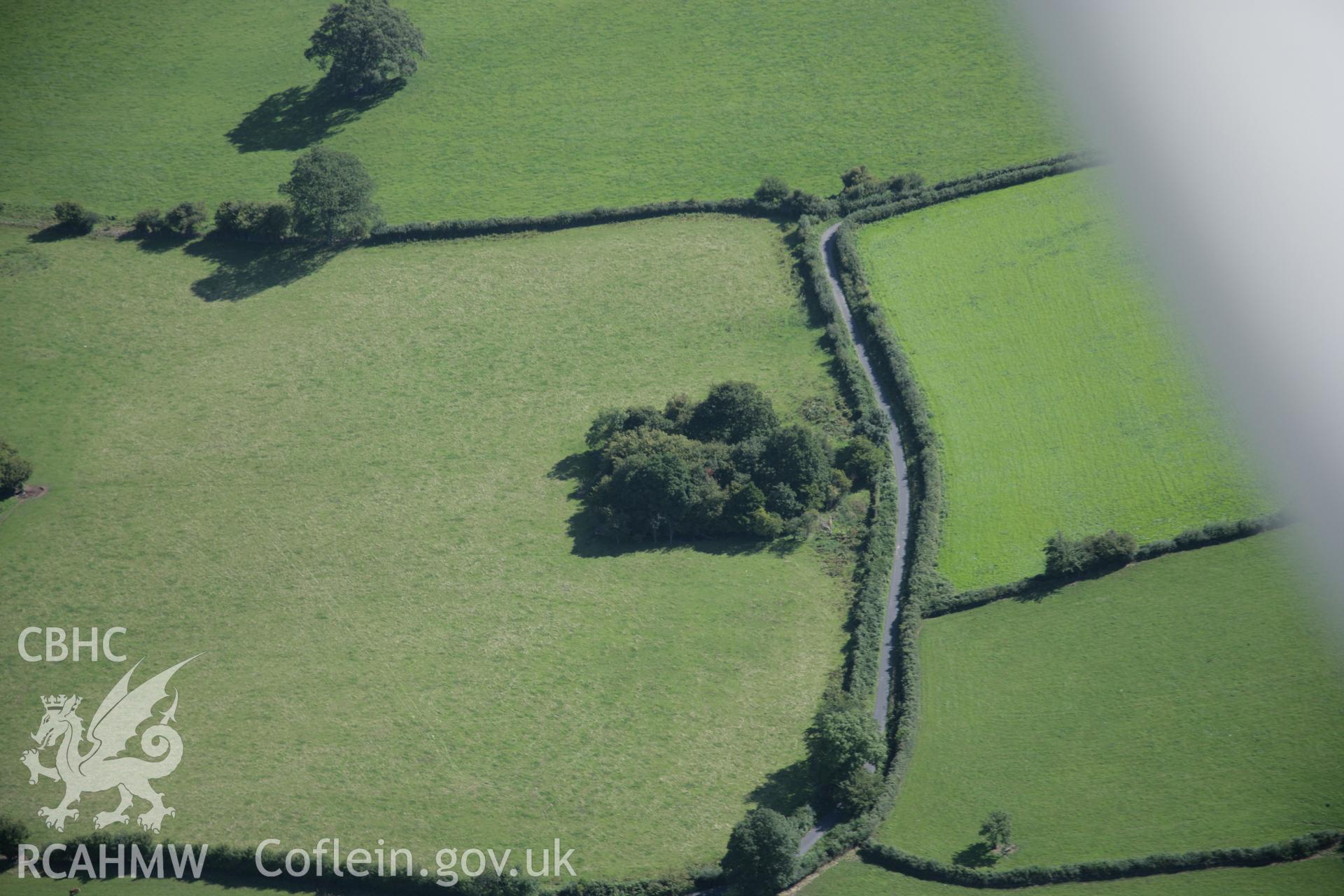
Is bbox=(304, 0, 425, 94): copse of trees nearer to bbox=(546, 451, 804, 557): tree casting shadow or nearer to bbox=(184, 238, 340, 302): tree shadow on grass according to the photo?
bbox=(184, 238, 340, 302): tree shadow on grass

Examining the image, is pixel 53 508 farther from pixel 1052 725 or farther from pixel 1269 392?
pixel 1269 392

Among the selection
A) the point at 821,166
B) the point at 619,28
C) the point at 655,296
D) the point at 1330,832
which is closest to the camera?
the point at 1330,832

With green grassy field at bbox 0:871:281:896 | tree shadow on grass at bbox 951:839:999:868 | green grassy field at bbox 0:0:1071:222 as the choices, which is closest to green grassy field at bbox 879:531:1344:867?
tree shadow on grass at bbox 951:839:999:868

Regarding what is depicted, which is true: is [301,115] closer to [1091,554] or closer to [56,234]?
[56,234]

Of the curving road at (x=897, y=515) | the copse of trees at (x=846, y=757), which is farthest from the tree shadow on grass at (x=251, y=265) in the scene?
the copse of trees at (x=846, y=757)

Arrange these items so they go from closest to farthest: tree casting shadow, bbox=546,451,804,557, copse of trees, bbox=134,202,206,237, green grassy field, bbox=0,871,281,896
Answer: green grassy field, bbox=0,871,281,896 < tree casting shadow, bbox=546,451,804,557 < copse of trees, bbox=134,202,206,237

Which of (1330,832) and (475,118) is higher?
(475,118)

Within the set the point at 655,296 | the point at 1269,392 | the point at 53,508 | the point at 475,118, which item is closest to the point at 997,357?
the point at 1269,392
